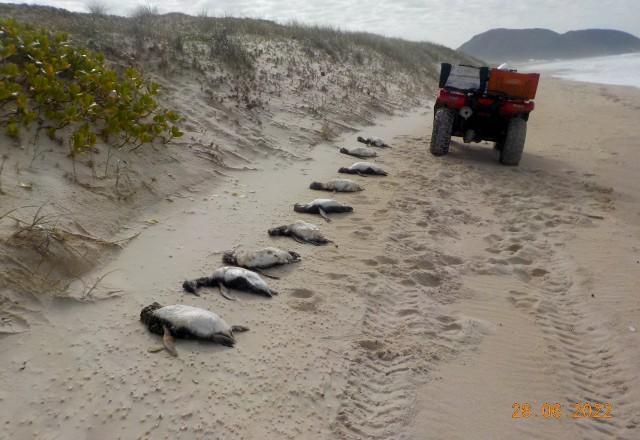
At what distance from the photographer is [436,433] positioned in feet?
9.16

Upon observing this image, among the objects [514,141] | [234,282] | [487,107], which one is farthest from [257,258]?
[514,141]

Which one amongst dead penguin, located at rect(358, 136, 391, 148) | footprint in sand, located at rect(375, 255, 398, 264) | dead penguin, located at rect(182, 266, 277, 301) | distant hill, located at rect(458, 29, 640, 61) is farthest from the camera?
distant hill, located at rect(458, 29, 640, 61)

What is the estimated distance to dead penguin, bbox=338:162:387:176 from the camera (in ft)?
26.3

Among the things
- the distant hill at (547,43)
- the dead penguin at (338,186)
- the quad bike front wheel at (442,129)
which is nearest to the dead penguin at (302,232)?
the dead penguin at (338,186)

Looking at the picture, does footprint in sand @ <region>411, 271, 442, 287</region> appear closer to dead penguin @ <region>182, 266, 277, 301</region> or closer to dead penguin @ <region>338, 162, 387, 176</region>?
dead penguin @ <region>182, 266, 277, 301</region>

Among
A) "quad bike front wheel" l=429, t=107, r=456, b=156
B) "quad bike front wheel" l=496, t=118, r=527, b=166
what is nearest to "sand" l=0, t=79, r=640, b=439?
"quad bike front wheel" l=496, t=118, r=527, b=166

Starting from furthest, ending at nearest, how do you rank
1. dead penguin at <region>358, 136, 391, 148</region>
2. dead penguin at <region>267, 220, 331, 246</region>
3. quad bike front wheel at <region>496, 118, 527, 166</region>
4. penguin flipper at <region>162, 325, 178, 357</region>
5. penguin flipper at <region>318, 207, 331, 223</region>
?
1. dead penguin at <region>358, 136, 391, 148</region>
2. quad bike front wheel at <region>496, 118, 527, 166</region>
3. penguin flipper at <region>318, 207, 331, 223</region>
4. dead penguin at <region>267, 220, 331, 246</region>
5. penguin flipper at <region>162, 325, 178, 357</region>

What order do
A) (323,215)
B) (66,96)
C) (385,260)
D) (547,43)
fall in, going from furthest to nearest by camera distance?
(547,43) < (323,215) < (66,96) < (385,260)

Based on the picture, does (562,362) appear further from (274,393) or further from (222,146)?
(222,146)

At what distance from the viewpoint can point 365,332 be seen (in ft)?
12.3

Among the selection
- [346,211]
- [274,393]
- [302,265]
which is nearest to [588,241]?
[346,211]

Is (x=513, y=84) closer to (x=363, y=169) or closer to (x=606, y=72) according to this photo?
(x=363, y=169)

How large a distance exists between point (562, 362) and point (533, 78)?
662cm
